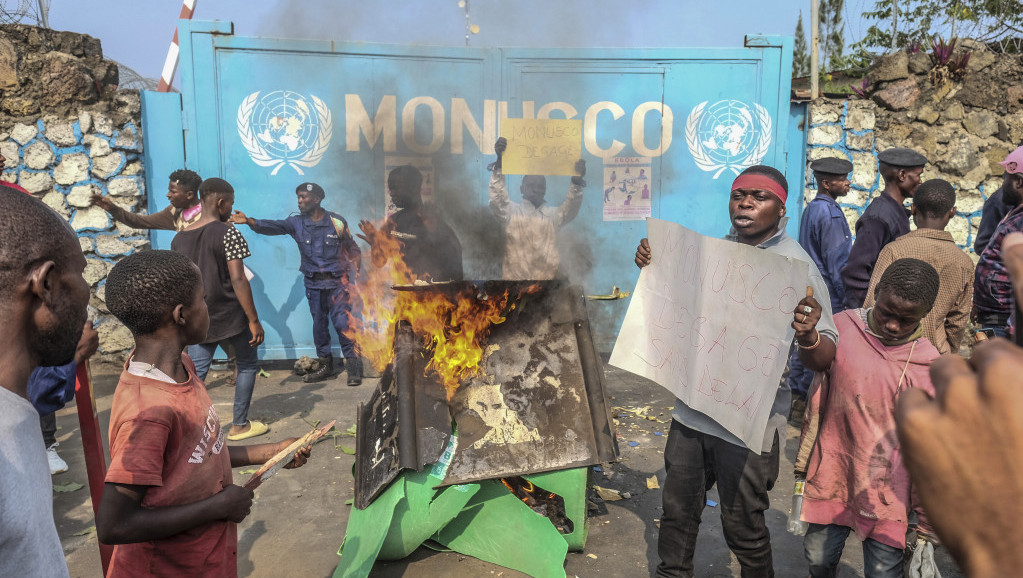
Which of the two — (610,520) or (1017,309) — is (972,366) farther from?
(610,520)

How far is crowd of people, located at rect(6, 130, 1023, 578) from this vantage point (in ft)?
2.35

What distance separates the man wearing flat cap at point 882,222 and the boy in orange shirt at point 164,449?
4.85 meters

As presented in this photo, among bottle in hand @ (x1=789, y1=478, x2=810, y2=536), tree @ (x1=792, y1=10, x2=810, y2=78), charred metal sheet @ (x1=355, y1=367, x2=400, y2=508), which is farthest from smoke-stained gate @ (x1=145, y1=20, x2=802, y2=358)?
tree @ (x1=792, y1=10, x2=810, y2=78)

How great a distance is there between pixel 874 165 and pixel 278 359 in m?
7.87

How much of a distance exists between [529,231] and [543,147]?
48.3 inches

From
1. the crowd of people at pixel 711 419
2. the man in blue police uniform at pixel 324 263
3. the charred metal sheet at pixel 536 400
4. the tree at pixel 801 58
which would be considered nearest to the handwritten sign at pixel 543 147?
the crowd of people at pixel 711 419

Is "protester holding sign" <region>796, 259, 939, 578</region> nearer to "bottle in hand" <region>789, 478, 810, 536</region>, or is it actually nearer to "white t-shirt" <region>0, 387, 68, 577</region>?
"bottle in hand" <region>789, 478, 810, 536</region>

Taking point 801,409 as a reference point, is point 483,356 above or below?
above

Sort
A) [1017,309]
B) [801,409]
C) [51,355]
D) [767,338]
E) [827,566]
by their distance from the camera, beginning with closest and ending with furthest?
[1017,309] → [51,355] → [767,338] → [827,566] → [801,409]

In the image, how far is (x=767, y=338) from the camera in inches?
100.0

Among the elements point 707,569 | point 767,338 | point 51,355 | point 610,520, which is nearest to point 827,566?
point 707,569

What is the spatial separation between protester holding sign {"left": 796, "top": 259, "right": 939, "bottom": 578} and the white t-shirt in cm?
276

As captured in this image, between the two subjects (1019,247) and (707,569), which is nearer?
(1019,247)

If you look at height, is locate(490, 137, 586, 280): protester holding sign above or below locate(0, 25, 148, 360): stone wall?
below
